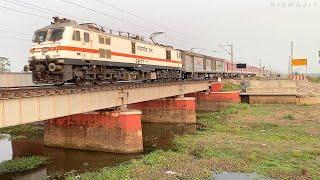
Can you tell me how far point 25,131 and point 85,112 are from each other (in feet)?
50.0

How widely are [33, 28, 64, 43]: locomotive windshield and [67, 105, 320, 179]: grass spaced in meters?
9.22

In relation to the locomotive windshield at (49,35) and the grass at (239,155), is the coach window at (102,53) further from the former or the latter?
the grass at (239,155)

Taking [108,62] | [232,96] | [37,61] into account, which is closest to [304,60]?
[232,96]

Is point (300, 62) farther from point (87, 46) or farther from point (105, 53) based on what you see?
point (87, 46)

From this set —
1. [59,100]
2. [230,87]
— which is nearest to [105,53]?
[59,100]

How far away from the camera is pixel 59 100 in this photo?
75.2ft

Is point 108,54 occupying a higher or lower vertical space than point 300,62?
lower

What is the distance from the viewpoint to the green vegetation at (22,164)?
24609mm

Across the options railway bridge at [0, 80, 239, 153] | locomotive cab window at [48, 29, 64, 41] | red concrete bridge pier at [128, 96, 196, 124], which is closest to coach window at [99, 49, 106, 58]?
railway bridge at [0, 80, 239, 153]

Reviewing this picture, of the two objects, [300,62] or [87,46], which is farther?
[300,62]

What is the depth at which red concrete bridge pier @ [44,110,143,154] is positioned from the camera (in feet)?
98.3

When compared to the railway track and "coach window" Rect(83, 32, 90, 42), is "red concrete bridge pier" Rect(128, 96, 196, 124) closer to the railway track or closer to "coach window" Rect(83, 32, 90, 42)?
the railway track

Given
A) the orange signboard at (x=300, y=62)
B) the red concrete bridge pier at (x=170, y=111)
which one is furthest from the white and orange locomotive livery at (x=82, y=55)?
the orange signboard at (x=300, y=62)

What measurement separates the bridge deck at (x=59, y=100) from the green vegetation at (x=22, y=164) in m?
5.03
